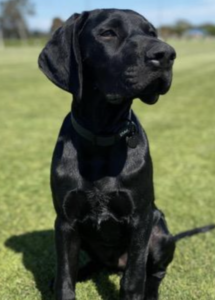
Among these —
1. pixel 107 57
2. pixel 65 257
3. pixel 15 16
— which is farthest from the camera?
pixel 15 16

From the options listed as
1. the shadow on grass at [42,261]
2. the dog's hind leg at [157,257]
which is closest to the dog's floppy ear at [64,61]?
the dog's hind leg at [157,257]

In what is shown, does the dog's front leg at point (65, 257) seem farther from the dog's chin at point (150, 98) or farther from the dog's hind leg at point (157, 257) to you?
the dog's chin at point (150, 98)

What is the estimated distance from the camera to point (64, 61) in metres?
2.89

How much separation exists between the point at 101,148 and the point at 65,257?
29.0 inches

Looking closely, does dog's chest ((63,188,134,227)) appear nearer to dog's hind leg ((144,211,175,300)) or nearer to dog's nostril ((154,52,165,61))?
dog's hind leg ((144,211,175,300))

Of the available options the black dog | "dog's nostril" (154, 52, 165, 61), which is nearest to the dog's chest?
the black dog

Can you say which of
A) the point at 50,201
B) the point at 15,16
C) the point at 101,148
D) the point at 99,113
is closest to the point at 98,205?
the point at 101,148

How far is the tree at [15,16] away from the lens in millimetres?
92375

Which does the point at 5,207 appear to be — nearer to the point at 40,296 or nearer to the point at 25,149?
the point at 40,296

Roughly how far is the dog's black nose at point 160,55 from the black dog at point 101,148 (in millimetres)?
113

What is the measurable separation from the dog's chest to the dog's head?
578mm

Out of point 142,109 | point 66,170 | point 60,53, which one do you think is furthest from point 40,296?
point 142,109

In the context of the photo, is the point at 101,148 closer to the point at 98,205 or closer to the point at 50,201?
the point at 98,205

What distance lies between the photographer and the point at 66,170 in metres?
3.12
